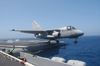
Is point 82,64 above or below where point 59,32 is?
below

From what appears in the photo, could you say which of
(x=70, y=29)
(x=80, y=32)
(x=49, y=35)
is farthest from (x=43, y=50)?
(x=80, y=32)

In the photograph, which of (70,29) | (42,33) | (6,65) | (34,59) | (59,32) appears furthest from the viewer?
(42,33)

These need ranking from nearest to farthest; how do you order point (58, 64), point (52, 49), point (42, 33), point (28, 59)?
point (58, 64) → point (28, 59) → point (52, 49) → point (42, 33)

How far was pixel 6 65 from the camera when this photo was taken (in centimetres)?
695

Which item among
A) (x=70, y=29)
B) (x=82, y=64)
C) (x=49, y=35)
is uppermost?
(x=70, y=29)

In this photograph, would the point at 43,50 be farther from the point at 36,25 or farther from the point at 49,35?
the point at 36,25

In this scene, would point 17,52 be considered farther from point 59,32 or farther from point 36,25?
point 36,25

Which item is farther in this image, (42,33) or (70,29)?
(42,33)

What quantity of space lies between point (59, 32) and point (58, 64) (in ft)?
50.1

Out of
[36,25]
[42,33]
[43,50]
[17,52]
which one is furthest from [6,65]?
[36,25]

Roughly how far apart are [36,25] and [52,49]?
1346 centimetres

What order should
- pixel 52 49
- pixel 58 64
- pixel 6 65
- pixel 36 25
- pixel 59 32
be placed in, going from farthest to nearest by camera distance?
1. pixel 36 25
2. pixel 52 49
3. pixel 59 32
4. pixel 6 65
5. pixel 58 64

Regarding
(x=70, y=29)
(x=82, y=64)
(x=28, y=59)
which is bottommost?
(x=28, y=59)

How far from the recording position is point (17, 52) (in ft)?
49.6
